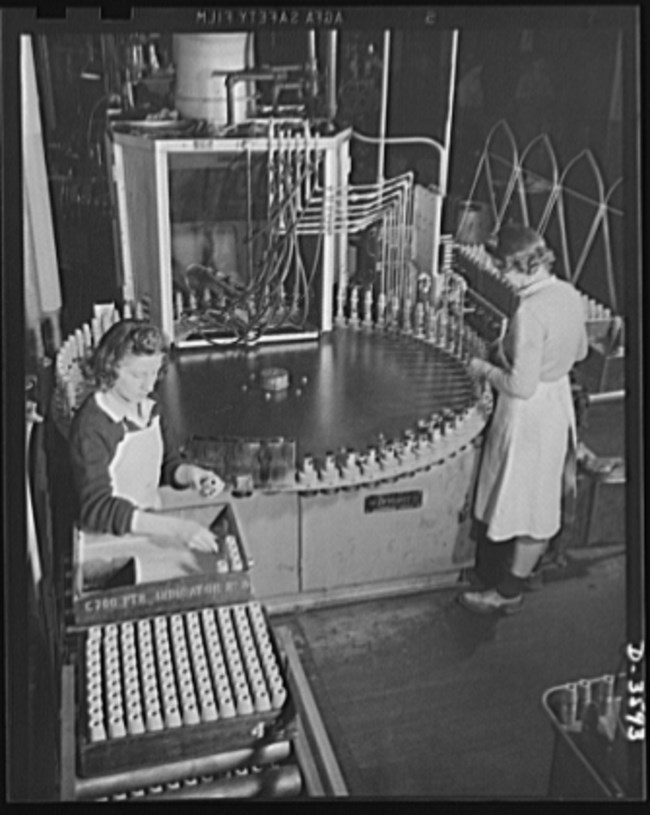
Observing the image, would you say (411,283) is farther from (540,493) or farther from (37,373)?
(37,373)

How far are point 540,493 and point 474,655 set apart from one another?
203mm

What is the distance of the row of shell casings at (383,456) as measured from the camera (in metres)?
1.30

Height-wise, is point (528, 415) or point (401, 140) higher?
point (401, 140)

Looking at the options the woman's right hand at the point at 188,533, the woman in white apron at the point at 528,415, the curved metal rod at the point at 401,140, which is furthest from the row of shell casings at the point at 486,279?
the woman's right hand at the point at 188,533

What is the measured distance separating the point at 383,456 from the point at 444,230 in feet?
0.87

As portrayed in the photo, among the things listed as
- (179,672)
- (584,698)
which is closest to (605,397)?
(584,698)

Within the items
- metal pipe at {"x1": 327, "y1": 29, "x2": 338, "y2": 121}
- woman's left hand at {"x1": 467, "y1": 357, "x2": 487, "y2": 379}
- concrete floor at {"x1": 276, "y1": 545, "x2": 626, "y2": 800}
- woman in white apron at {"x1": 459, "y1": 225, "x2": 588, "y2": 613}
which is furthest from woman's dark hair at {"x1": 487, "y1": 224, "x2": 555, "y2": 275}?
concrete floor at {"x1": 276, "y1": 545, "x2": 626, "y2": 800}

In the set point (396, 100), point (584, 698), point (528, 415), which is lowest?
point (584, 698)

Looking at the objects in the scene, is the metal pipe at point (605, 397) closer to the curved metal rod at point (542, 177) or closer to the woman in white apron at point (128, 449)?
the curved metal rod at point (542, 177)

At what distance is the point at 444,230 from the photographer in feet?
4.33

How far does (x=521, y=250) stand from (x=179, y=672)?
60 cm

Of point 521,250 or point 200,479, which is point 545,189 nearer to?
point 521,250

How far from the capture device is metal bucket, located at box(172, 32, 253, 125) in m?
1.27

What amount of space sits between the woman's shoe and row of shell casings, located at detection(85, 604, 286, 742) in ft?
0.77
